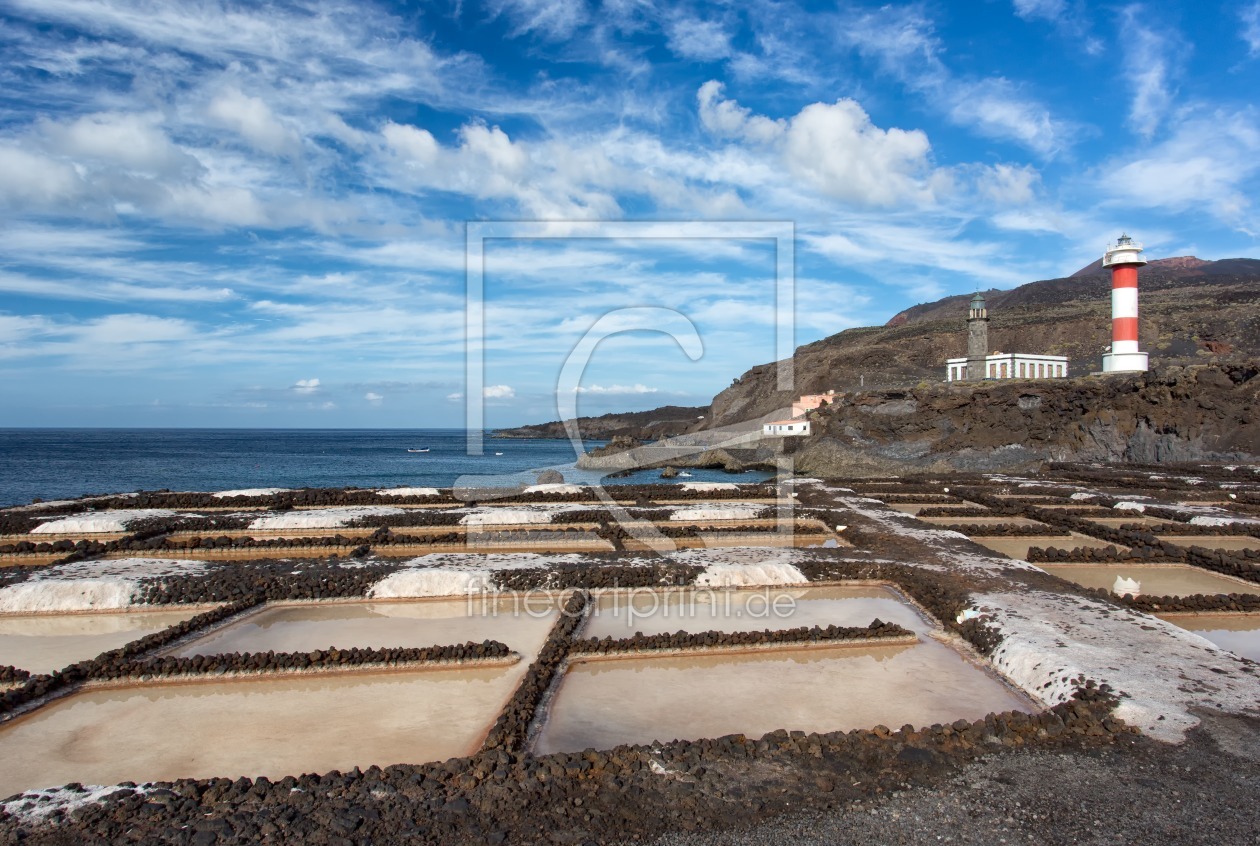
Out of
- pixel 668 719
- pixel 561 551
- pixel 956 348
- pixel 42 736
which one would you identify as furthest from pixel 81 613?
pixel 956 348

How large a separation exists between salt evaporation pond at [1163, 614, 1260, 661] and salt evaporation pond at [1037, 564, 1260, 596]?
115cm

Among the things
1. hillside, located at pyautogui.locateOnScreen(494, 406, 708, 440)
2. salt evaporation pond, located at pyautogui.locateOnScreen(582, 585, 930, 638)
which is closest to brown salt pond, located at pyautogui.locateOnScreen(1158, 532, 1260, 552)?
salt evaporation pond, located at pyautogui.locateOnScreen(582, 585, 930, 638)

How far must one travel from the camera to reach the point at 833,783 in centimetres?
561

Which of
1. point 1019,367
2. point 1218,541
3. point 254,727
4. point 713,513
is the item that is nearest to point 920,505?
point 713,513

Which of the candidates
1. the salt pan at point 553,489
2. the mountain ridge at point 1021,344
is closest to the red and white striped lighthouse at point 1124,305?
the mountain ridge at point 1021,344

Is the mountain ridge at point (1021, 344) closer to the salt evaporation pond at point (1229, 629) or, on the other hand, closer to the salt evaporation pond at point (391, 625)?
the salt evaporation pond at point (1229, 629)

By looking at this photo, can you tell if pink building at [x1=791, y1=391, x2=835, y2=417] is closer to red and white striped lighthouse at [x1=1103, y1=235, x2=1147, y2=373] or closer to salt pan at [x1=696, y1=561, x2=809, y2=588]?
red and white striped lighthouse at [x1=1103, y1=235, x2=1147, y2=373]

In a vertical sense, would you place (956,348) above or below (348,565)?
above

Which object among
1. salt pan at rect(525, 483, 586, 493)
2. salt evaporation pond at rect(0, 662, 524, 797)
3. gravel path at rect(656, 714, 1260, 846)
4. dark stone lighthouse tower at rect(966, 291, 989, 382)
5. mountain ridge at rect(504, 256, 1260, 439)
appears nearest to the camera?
gravel path at rect(656, 714, 1260, 846)

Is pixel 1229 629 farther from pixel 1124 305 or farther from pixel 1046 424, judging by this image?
pixel 1124 305

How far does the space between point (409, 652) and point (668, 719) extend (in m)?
3.47

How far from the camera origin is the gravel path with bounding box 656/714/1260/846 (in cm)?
490

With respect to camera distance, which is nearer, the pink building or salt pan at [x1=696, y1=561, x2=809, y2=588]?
salt pan at [x1=696, y1=561, x2=809, y2=588]

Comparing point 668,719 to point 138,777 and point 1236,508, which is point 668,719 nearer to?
point 138,777
